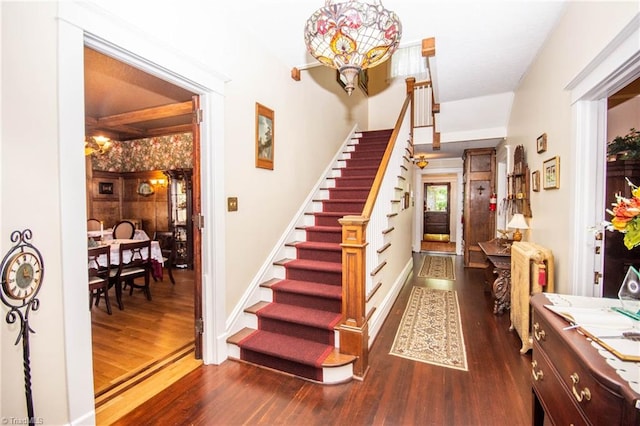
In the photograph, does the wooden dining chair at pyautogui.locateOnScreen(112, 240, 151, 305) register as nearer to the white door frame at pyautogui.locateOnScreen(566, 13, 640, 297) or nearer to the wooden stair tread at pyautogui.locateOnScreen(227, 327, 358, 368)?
the wooden stair tread at pyautogui.locateOnScreen(227, 327, 358, 368)

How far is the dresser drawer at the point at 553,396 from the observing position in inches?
43.9

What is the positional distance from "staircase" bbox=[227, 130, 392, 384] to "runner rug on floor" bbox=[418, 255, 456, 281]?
2509 millimetres

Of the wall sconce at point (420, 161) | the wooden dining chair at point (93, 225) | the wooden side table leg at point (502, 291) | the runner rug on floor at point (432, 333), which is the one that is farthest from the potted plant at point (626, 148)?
the wooden dining chair at point (93, 225)

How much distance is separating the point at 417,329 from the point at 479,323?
77 centimetres

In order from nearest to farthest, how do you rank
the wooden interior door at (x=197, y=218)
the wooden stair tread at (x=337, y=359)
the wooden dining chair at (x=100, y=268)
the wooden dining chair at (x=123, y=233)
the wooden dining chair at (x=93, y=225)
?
the wooden stair tread at (x=337, y=359) < the wooden interior door at (x=197, y=218) < the wooden dining chair at (x=100, y=268) < the wooden dining chair at (x=123, y=233) < the wooden dining chair at (x=93, y=225)

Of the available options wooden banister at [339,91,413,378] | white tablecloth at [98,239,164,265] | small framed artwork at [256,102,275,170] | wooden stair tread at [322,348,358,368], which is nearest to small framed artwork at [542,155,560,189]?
wooden banister at [339,91,413,378]

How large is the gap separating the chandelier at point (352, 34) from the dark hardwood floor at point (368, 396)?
7.05ft

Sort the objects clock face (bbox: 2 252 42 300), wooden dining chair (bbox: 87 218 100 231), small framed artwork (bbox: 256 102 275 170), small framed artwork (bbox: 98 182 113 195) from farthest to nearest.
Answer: small framed artwork (bbox: 98 182 113 195), wooden dining chair (bbox: 87 218 100 231), small framed artwork (bbox: 256 102 275 170), clock face (bbox: 2 252 42 300)

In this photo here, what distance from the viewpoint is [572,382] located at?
1.12 metres

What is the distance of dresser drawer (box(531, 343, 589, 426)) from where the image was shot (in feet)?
3.66

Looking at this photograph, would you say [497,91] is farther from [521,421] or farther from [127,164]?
[127,164]

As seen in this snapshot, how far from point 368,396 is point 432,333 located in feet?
4.22

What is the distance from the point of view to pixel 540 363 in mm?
1482

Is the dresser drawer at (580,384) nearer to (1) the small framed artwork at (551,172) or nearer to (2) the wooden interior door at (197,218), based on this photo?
(1) the small framed artwork at (551,172)
